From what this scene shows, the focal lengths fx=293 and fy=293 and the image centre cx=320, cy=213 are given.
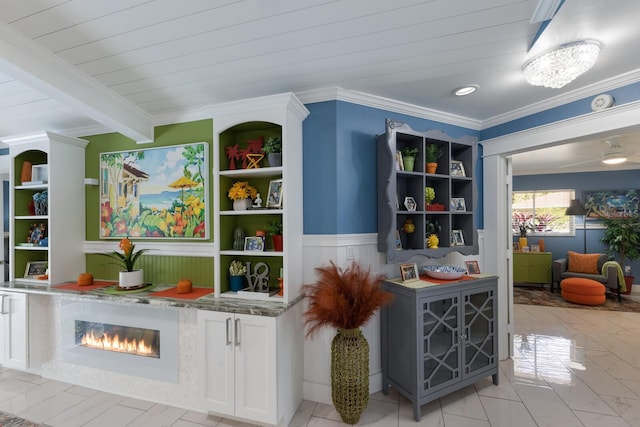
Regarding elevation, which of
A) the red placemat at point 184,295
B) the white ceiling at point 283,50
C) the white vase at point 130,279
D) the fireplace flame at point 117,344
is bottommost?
the fireplace flame at point 117,344

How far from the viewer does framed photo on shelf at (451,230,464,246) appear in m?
2.68

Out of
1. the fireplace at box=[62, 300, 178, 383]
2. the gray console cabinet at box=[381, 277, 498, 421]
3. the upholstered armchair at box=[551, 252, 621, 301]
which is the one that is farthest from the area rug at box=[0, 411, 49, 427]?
the upholstered armchair at box=[551, 252, 621, 301]

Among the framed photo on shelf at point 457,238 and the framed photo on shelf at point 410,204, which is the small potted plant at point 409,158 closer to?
the framed photo on shelf at point 410,204

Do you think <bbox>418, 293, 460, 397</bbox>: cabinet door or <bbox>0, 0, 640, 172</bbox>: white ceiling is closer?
<bbox>0, 0, 640, 172</bbox>: white ceiling

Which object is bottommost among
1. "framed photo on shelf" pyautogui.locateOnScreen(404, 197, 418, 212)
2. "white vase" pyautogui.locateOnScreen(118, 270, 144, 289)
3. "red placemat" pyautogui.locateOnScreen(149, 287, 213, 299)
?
"red placemat" pyautogui.locateOnScreen(149, 287, 213, 299)

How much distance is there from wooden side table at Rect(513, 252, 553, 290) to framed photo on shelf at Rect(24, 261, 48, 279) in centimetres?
744

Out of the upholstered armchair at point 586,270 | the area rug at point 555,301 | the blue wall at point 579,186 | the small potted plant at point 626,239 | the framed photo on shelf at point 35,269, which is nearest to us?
the framed photo on shelf at point 35,269

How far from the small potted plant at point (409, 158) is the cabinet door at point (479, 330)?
1.11 meters

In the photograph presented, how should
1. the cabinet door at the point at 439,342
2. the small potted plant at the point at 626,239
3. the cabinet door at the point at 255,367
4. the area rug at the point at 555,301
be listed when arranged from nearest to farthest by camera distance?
the cabinet door at the point at 255,367
the cabinet door at the point at 439,342
the area rug at the point at 555,301
the small potted plant at the point at 626,239

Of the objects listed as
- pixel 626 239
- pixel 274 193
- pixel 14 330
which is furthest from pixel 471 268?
pixel 626 239

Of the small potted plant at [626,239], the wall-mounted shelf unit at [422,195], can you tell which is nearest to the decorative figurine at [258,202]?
the wall-mounted shelf unit at [422,195]

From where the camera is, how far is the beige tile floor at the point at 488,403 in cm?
210

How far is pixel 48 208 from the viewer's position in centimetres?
277

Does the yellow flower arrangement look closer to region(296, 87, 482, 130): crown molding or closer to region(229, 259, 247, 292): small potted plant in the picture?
region(229, 259, 247, 292): small potted plant
